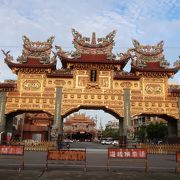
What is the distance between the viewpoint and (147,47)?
1280 inches

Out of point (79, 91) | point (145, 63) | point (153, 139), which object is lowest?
point (153, 139)

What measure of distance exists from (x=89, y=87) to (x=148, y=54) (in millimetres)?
8475

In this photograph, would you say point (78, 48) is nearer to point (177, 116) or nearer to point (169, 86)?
point (169, 86)

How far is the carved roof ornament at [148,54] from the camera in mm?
31522

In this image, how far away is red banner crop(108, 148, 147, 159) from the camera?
13.6 m

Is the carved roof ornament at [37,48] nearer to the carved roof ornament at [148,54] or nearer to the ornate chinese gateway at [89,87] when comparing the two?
the ornate chinese gateway at [89,87]

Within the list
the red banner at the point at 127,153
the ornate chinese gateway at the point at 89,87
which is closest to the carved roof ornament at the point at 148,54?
the ornate chinese gateway at the point at 89,87

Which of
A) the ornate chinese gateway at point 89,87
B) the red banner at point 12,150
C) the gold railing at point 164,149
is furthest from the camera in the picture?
the ornate chinese gateway at point 89,87

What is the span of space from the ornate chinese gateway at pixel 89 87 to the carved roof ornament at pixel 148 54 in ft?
0.41

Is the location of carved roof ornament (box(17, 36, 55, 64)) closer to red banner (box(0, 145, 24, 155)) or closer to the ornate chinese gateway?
the ornate chinese gateway

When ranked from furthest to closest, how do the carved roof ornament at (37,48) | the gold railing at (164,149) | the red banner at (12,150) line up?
the carved roof ornament at (37,48)
the gold railing at (164,149)
the red banner at (12,150)

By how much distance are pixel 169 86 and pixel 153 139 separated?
119ft

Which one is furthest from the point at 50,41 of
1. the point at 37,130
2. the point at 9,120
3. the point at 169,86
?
the point at 37,130

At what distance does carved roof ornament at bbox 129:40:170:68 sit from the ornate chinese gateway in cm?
12
